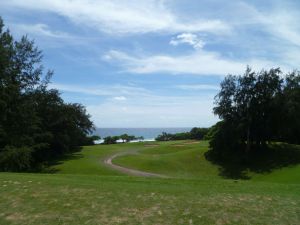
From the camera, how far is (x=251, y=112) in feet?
149

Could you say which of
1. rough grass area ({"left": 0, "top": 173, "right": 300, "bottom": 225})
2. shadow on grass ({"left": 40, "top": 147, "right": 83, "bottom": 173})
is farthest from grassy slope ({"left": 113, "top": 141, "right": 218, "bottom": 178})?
rough grass area ({"left": 0, "top": 173, "right": 300, "bottom": 225})

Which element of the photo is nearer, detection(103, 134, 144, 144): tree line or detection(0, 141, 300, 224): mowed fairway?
detection(0, 141, 300, 224): mowed fairway

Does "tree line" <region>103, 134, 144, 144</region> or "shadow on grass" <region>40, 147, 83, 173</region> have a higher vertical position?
"tree line" <region>103, 134, 144, 144</region>

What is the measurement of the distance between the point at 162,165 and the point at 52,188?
99.3 feet

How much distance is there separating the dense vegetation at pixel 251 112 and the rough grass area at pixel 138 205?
3297cm

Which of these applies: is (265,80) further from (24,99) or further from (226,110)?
(24,99)

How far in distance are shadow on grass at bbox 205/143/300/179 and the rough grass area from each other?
2820 cm

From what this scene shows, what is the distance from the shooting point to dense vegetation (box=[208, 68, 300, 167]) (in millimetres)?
44688

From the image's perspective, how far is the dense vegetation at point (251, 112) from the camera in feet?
147

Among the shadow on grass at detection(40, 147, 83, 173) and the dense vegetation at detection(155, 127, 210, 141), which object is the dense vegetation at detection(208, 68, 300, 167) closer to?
the shadow on grass at detection(40, 147, 83, 173)

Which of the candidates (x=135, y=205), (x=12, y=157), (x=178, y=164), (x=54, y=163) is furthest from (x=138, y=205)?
(x=54, y=163)

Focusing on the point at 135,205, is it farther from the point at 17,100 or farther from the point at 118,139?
the point at 118,139

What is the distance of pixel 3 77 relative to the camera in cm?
3108

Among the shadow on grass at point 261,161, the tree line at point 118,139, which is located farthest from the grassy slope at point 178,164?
the tree line at point 118,139
